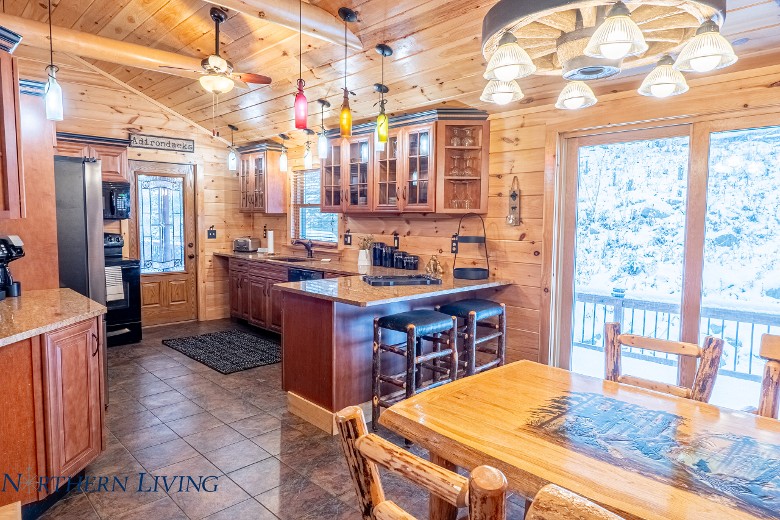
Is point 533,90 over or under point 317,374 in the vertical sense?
over

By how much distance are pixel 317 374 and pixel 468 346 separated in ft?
3.41

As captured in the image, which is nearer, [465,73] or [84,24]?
[465,73]

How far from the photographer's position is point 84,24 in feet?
14.1

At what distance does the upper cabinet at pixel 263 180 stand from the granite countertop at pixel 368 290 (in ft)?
8.88

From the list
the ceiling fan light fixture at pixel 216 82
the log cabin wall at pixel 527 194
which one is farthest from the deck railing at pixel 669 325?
the ceiling fan light fixture at pixel 216 82

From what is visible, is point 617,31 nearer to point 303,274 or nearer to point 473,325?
point 473,325

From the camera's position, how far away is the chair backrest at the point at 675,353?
5.92 ft

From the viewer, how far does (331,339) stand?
308 cm

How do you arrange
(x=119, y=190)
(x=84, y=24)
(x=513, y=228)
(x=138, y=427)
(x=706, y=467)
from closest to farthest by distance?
(x=706, y=467)
(x=138, y=427)
(x=513, y=228)
(x=84, y=24)
(x=119, y=190)

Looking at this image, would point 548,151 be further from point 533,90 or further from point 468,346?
point 468,346

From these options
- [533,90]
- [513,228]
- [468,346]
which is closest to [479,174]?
[513,228]

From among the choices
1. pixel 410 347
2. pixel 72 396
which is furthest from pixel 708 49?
pixel 72 396

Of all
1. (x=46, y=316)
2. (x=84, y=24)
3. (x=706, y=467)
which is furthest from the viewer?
(x=84, y=24)

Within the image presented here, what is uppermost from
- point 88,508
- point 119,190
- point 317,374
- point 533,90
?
point 533,90
